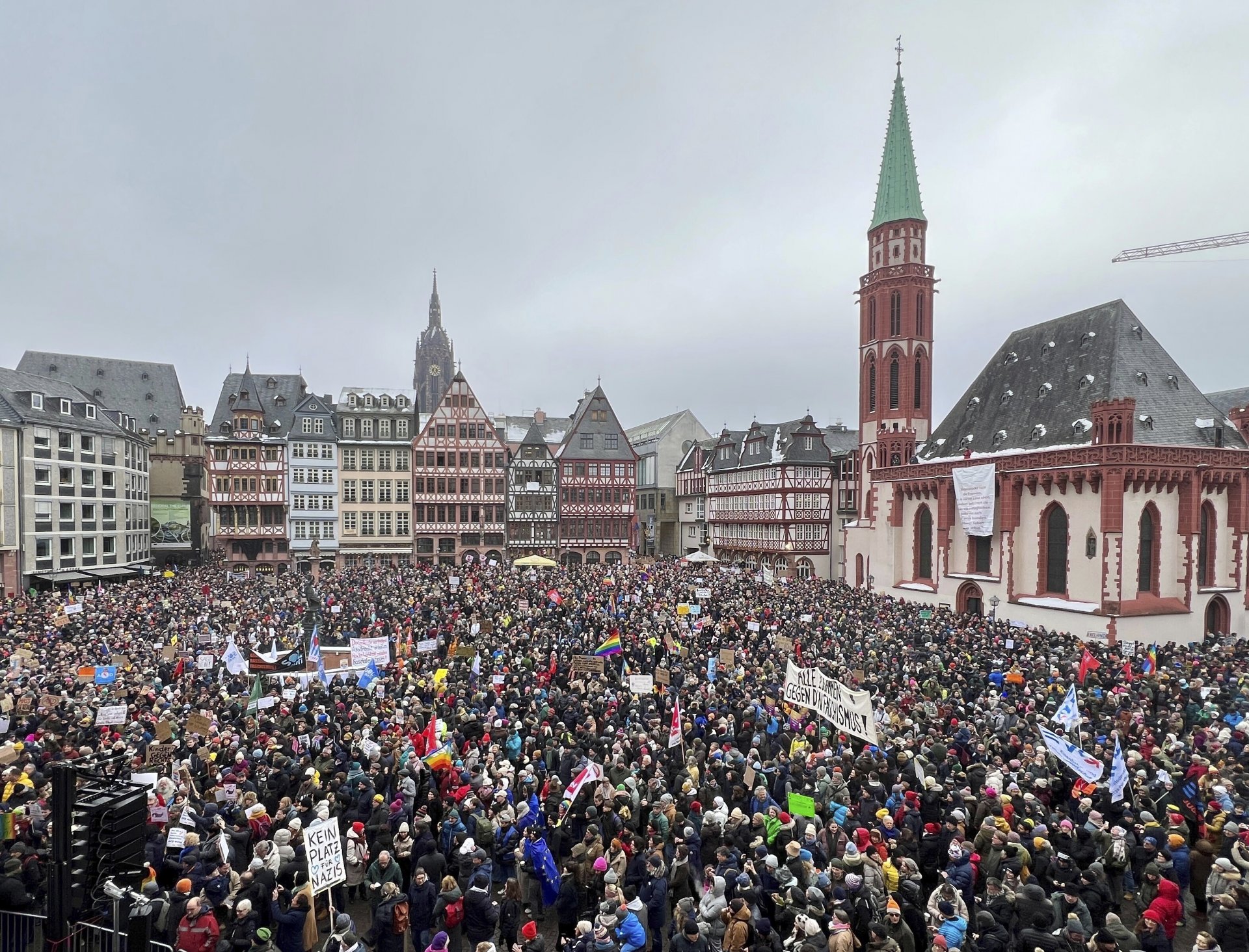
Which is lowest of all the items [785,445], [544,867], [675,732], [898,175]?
[544,867]

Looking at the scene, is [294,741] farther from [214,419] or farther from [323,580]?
[214,419]

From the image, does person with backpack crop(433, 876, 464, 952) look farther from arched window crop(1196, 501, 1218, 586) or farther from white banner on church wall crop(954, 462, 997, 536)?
arched window crop(1196, 501, 1218, 586)

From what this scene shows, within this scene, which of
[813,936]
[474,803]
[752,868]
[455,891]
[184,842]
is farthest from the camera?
[474,803]

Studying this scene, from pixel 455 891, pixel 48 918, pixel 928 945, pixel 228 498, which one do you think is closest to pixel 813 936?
pixel 928 945

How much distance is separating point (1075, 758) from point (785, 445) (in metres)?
46.9

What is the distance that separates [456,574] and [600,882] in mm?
35396

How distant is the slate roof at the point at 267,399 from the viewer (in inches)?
2194

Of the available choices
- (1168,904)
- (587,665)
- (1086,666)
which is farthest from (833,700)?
(1086,666)

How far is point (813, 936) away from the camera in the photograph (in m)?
7.39

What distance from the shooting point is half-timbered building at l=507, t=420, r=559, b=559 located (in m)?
60.4

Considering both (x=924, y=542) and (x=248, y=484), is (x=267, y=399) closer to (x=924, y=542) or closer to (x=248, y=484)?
(x=248, y=484)

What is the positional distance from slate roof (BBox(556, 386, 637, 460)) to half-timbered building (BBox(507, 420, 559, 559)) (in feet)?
6.71

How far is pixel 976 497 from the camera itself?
37344 millimetres

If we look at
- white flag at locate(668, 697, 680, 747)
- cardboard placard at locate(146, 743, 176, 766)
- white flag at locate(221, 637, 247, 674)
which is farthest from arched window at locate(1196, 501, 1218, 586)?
cardboard placard at locate(146, 743, 176, 766)
